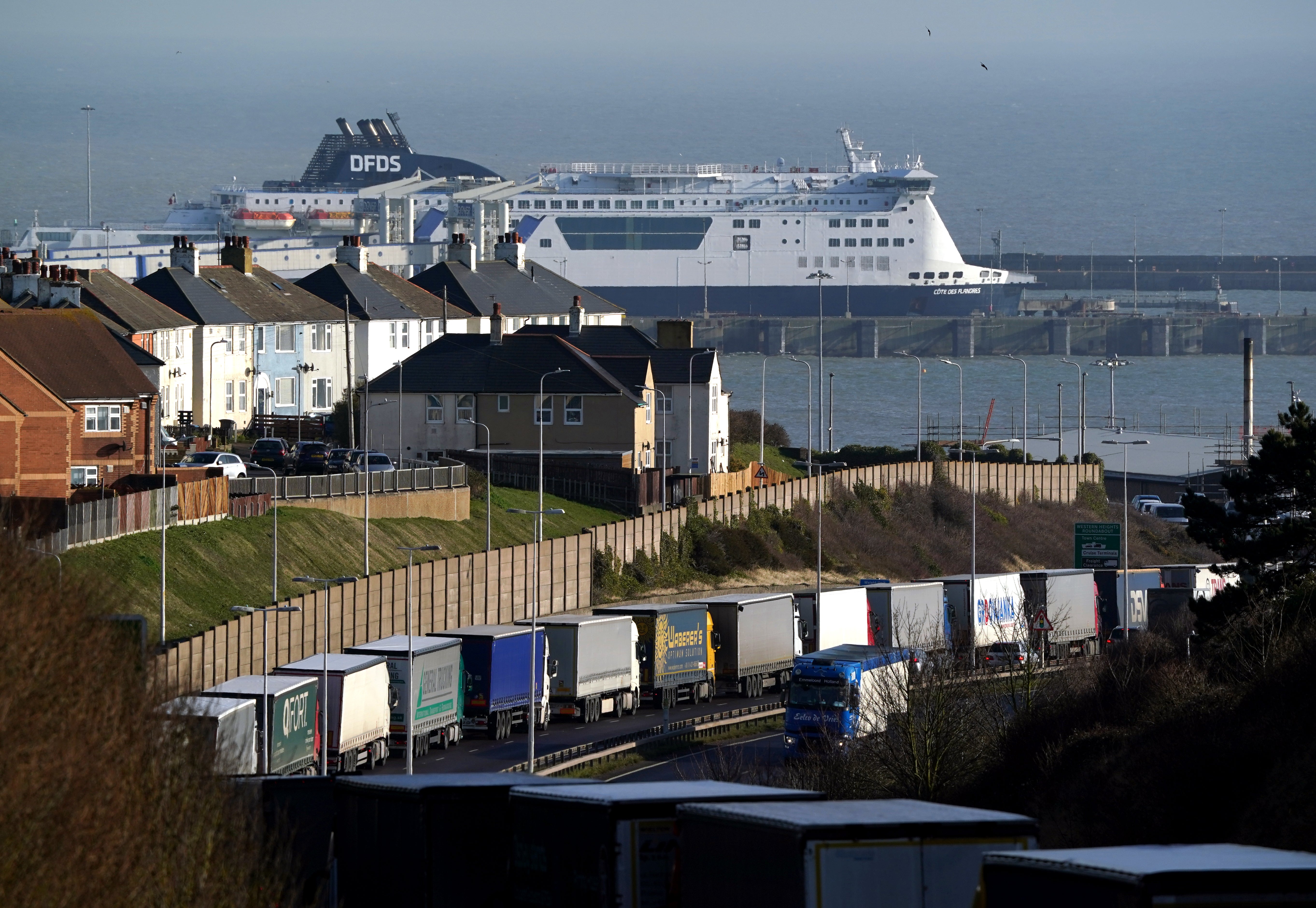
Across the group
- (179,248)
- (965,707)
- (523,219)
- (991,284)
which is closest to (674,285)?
(523,219)

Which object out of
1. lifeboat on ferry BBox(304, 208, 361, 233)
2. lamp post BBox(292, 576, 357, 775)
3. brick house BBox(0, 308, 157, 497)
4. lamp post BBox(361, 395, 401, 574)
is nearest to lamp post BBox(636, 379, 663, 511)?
lamp post BBox(361, 395, 401, 574)

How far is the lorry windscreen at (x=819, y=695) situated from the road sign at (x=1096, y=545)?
20.6 m

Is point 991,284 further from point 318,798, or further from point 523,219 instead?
point 318,798

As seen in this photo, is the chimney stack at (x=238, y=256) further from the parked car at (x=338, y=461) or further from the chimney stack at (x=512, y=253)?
the parked car at (x=338, y=461)

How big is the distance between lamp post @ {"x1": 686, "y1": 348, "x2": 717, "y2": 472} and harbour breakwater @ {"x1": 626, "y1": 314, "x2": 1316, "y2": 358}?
100336mm

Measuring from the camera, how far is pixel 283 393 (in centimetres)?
6341

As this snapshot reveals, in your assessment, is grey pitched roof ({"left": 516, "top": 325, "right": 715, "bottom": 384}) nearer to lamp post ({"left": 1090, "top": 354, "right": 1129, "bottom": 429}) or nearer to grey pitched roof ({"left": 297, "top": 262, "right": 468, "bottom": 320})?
grey pitched roof ({"left": 297, "top": 262, "right": 468, "bottom": 320})

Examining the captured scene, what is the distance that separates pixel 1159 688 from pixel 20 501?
650 inches

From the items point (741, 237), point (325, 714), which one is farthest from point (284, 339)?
point (741, 237)

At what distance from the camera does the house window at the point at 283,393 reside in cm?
6300

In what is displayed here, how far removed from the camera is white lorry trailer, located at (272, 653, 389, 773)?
26.6 meters

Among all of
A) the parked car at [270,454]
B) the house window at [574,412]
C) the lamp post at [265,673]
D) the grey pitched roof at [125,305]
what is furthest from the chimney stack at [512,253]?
the lamp post at [265,673]

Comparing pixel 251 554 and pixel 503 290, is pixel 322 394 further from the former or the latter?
pixel 251 554

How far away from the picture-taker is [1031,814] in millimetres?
19344
